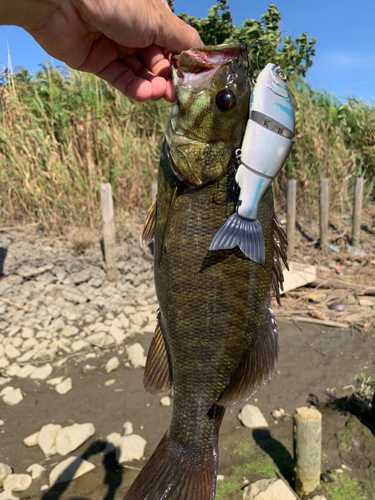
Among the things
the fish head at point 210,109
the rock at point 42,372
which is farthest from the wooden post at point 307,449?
the rock at point 42,372

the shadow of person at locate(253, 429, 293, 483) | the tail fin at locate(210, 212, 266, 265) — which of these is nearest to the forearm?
the tail fin at locate(210, 212, 266, 265)

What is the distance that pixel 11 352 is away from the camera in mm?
5602

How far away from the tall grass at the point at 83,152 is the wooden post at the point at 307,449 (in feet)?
19.1

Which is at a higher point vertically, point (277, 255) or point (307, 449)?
point (277, 255)

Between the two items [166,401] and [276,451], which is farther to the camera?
[166,401]

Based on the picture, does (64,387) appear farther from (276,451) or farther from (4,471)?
(276,451)

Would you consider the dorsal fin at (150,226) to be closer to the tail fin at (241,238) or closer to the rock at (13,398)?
the tail fin at (241,238)

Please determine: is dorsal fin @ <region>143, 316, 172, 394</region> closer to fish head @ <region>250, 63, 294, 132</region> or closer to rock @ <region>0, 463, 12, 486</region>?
fish head @ <region>250, 63, 294, 132</region>

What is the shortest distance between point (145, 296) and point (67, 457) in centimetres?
348

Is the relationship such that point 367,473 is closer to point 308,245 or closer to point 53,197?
point 308,245

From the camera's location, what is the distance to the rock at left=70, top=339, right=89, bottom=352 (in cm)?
580

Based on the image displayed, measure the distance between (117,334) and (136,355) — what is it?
65 cm

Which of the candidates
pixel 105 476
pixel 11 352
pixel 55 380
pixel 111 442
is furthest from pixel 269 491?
pixel 11 352

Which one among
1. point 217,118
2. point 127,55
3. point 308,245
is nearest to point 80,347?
point 127,55
